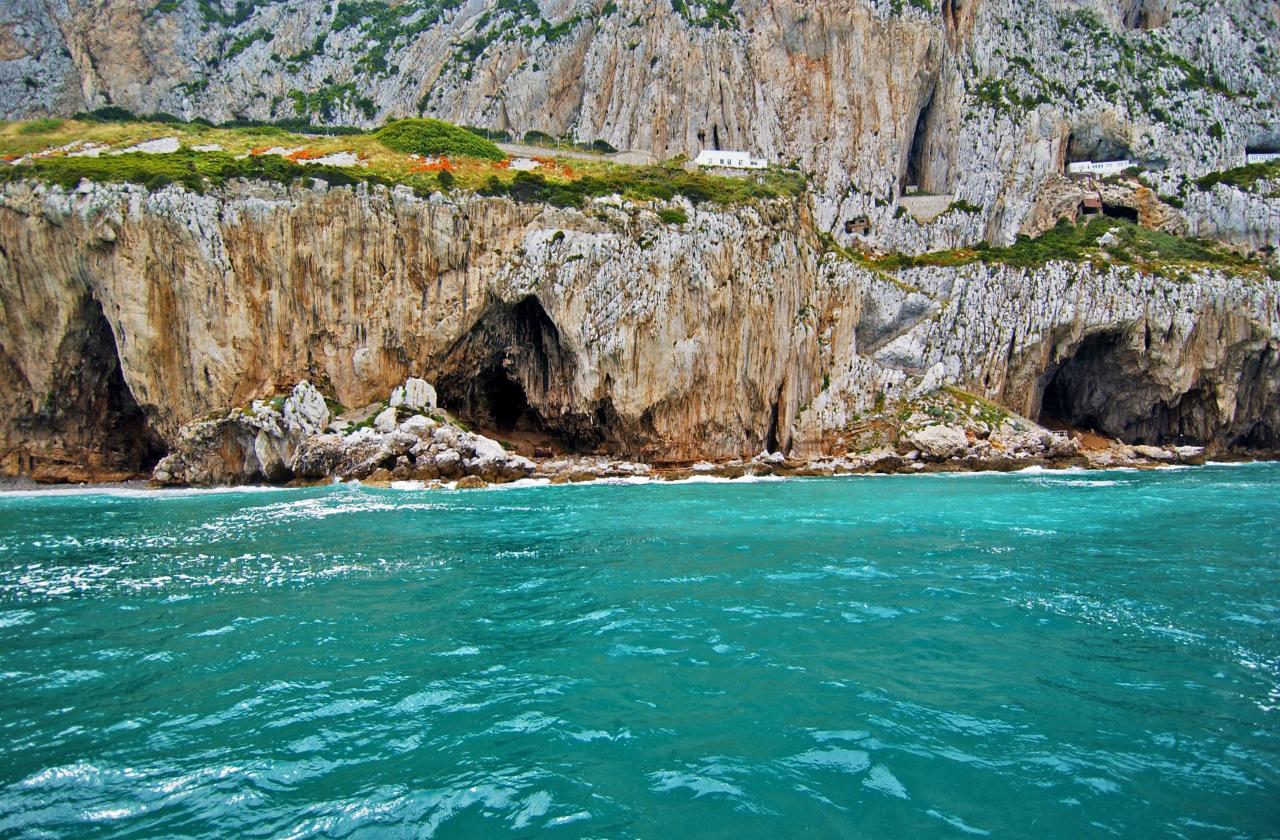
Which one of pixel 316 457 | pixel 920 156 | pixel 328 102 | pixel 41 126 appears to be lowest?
pixel 316 457

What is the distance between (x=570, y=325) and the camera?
129ft

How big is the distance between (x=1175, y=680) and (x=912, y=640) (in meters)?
2.64

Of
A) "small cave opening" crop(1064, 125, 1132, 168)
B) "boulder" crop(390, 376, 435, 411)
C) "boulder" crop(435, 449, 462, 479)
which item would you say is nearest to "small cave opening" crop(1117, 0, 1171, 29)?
"small cave opening" crop(1064, 125, 1132, 168)

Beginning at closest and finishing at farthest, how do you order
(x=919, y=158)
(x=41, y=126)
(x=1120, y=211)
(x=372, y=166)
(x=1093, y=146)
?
(x=372, y=166), (x=41, y=126), (x=1120, y=211), (x=1093, y=146), (x=919, y=158)

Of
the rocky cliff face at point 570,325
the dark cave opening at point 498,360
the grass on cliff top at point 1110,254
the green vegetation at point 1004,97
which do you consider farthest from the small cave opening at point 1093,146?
the dark cave opening at point 498,360

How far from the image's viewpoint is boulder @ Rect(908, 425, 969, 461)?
40.0 meters

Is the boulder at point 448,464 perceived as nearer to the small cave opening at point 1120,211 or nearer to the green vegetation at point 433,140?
the green vegetation at point 433,140

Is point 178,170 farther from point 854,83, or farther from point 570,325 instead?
point 854,83

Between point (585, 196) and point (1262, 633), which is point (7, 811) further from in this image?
point (585, 196)

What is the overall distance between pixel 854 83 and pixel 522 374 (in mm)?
42354

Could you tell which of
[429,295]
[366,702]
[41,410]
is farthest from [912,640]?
[41,410]

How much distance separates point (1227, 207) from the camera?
178 ft

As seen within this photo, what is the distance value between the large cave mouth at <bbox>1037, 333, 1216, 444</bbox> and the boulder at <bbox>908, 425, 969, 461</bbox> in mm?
13378

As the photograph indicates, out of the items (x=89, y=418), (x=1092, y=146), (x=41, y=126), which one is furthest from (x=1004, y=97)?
(x=41, y=126)
